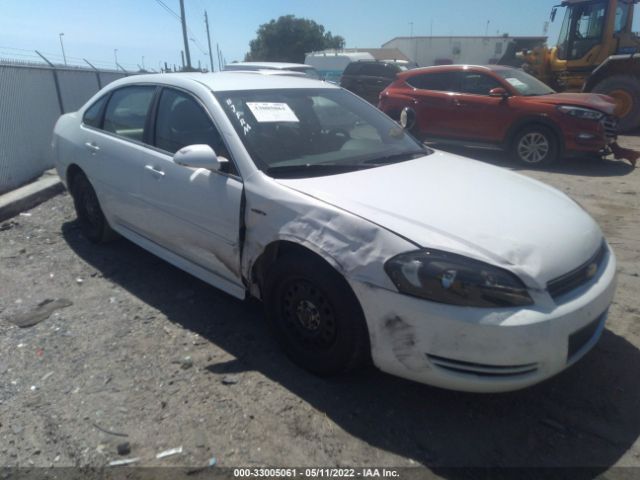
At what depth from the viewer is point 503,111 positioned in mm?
8875

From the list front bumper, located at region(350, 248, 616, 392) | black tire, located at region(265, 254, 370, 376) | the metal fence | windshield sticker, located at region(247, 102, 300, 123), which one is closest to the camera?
front bumper, located at region(350, 248, 616, 392)

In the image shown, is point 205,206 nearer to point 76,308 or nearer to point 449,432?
point 76,308

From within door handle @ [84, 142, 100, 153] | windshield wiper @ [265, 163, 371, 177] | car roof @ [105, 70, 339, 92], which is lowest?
door handle @ [84, 142, 100, 153]

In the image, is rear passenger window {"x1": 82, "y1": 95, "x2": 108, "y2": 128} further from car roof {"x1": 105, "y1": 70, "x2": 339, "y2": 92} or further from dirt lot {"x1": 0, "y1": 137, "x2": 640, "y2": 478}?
dirt lot {"x1": 0, "y1": 137, "x2": 640, "y2": 478}

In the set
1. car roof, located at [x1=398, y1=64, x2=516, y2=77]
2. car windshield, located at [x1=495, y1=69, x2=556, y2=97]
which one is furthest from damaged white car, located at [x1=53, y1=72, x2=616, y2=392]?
car roof, located at [x1=398, y1=64, x2=516, y2=77]

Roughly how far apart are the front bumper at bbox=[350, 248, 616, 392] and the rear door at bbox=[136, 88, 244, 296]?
1.03m

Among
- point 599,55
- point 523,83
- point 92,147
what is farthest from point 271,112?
point 599,55

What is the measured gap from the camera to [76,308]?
3707mm

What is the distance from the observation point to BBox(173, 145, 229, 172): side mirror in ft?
9.70

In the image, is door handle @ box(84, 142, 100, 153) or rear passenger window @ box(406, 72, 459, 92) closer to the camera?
door handle @ box(84, 142, 100, 153)

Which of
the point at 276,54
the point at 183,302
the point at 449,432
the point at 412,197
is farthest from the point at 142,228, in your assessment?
the point at 276,54

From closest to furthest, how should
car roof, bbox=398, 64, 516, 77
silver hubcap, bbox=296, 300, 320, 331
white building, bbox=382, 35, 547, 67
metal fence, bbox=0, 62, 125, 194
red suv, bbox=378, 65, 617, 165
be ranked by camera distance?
silver hubcap, bbox=296, 300, 320, 331 < metal fence, bbox=0, 62, 125, 194 < red suv, bbox=378, 65, 617, 165 < car roof, bbox=398, 64, 516, 77 < white building, bbox=382, 35, 547, 67

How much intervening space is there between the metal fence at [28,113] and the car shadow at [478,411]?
17.9 feet

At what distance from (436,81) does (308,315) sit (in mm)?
8458
